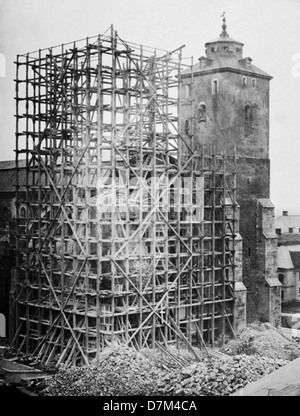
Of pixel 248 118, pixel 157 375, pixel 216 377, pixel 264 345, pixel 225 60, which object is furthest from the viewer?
pixel 248 118

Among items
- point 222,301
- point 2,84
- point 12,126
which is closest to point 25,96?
point 12,126

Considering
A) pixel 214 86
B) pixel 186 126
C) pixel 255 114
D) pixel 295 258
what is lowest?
pixel 295 258

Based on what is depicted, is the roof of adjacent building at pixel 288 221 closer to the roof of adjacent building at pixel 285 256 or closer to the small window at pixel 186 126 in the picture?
the roof of adjacent building at pixel 285 256

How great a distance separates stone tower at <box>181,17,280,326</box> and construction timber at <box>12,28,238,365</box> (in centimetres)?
300

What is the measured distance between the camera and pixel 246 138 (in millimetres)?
31922

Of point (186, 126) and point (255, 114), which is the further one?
Answer: point (186, 126)

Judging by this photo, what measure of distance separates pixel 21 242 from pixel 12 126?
192 inches

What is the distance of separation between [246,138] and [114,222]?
1105 centimetres

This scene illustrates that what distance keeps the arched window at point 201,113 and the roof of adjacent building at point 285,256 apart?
7.57m

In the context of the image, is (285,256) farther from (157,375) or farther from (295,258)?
(157,375)

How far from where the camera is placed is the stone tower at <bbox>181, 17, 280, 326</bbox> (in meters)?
31.3

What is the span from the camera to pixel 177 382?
20.2 m

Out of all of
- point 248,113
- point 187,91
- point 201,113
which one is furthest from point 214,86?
point 248,113

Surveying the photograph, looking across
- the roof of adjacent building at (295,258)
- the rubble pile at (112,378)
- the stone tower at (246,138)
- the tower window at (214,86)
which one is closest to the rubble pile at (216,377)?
the rubble pile at (112,378)
